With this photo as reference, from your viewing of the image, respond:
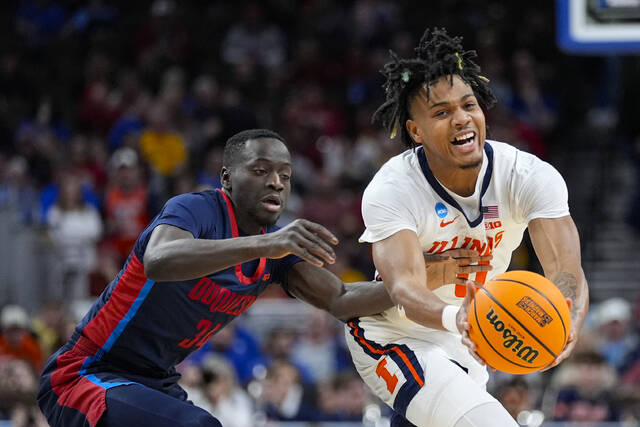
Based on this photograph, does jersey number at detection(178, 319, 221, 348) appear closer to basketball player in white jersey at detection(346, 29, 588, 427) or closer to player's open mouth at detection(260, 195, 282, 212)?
player's open mouth at detection(260, 195, 282, 212)

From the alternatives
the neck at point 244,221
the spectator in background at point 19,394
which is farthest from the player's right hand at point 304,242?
the spectator in background at point 19,394

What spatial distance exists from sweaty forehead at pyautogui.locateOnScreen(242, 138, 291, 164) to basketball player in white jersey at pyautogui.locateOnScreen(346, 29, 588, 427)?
46 centimetres

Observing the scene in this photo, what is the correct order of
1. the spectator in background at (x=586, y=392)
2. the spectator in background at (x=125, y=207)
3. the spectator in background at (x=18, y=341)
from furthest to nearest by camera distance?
the spectator in background at (x=125, y=207)
the spectator in background at (x=18, y=341)
the spectator in background at (x=586, y=392)

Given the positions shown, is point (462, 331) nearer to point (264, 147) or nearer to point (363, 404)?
point (264, 147)

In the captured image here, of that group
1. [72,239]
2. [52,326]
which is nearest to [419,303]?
[52,326]

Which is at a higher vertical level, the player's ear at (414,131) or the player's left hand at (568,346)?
the player's ear at (414,131)

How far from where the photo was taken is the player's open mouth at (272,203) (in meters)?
4.92

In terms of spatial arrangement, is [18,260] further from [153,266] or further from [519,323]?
[519,323]

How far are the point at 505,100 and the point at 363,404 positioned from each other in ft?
16.4

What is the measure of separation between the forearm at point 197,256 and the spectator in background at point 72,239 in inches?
242

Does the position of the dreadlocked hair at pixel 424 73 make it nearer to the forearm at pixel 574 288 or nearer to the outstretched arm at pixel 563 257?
the outstretched arm at pixel 563 257

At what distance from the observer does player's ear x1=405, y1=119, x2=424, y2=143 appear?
4.87 metres

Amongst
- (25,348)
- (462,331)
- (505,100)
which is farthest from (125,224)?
(462,331)

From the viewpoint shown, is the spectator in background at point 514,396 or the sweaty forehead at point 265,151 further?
→ the spectator in background at point 514,396
